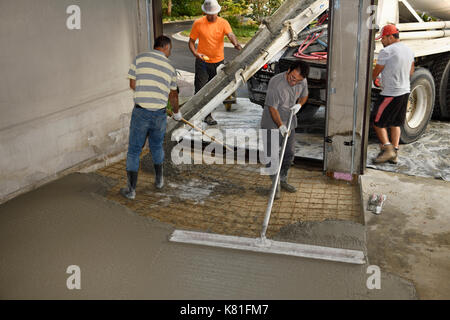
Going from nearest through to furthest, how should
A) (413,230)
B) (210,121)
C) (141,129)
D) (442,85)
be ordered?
(413,230)
(141,129)
(442,85)
(210,121)

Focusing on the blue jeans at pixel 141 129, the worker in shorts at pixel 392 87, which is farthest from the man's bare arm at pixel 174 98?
the worker in shorts at pixel 392 87

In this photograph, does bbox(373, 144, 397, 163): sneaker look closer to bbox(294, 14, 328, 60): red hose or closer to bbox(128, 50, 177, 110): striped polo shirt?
bbox(294, 14, 328, 60): red hose

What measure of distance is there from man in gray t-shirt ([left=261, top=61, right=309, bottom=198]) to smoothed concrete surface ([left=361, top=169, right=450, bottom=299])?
1169 mm

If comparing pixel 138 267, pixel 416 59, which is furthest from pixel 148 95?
pixel 416 59

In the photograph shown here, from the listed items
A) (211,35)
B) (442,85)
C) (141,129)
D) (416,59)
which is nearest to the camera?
(141,129)

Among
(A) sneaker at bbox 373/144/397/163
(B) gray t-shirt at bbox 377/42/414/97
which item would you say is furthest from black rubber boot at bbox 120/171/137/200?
(B) gray t-shirt at bbox 377/42/414/97

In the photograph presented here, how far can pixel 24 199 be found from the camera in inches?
207

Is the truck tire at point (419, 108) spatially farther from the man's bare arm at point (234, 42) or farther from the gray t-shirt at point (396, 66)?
the man's bare arm at point (234, 42)

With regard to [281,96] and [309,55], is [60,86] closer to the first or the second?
[281,96]

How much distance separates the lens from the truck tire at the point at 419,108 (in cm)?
759

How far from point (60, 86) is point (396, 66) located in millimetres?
4097

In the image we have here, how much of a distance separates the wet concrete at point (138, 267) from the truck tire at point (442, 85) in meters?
5.12

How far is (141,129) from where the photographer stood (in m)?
5.59
